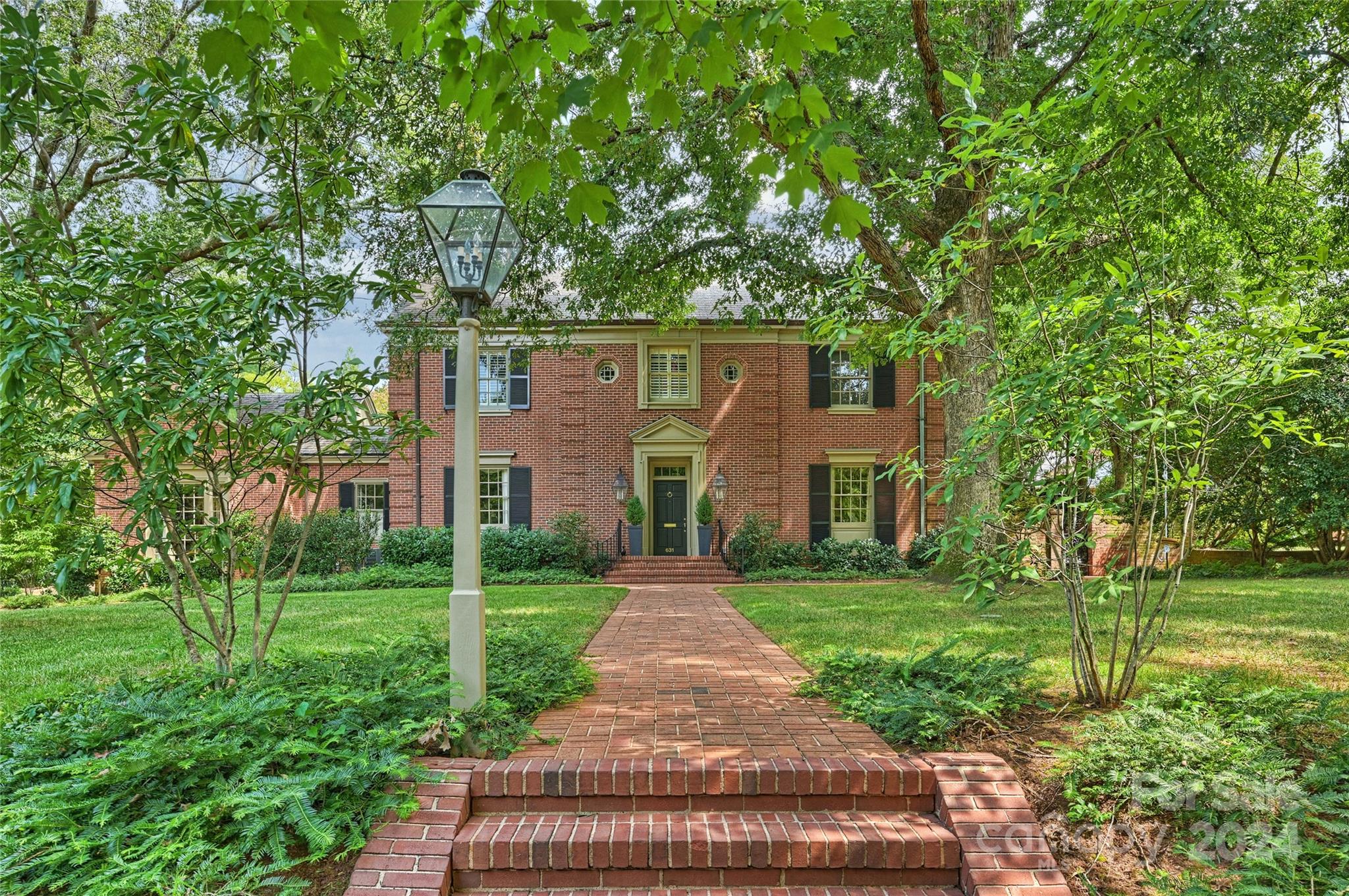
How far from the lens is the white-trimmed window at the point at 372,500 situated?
55.4 ft

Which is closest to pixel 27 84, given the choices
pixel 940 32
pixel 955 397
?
pixel 940 32

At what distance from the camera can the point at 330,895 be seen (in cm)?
272

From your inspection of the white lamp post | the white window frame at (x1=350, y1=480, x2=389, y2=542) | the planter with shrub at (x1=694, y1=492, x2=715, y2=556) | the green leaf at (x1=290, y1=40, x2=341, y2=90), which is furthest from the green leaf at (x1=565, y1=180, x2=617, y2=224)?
the white window frame at (x1=350, y1=480, x2=389, y2=542)

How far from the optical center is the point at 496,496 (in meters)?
17.2

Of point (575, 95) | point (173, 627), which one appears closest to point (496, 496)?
point (173, 627)

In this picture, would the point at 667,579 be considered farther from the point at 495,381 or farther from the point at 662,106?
the point at 662,106

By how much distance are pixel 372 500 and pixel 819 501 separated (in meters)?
10.7

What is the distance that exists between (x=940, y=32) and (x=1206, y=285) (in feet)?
17.4

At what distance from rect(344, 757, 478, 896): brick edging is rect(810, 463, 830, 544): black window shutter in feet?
47.2

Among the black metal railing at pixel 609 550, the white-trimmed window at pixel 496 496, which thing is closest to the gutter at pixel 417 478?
the white-trimmed window at pixel 496 496

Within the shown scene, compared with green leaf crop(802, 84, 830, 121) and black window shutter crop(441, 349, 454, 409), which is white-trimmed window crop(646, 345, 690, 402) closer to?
black window shutter crop(441, 349, 454, 409)

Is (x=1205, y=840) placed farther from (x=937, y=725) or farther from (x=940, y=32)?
(x=940, y=32)

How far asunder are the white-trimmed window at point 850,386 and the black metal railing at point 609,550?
599 centimetres

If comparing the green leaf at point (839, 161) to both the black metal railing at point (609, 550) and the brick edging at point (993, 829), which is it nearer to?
the brick edging at point (993, 829)
